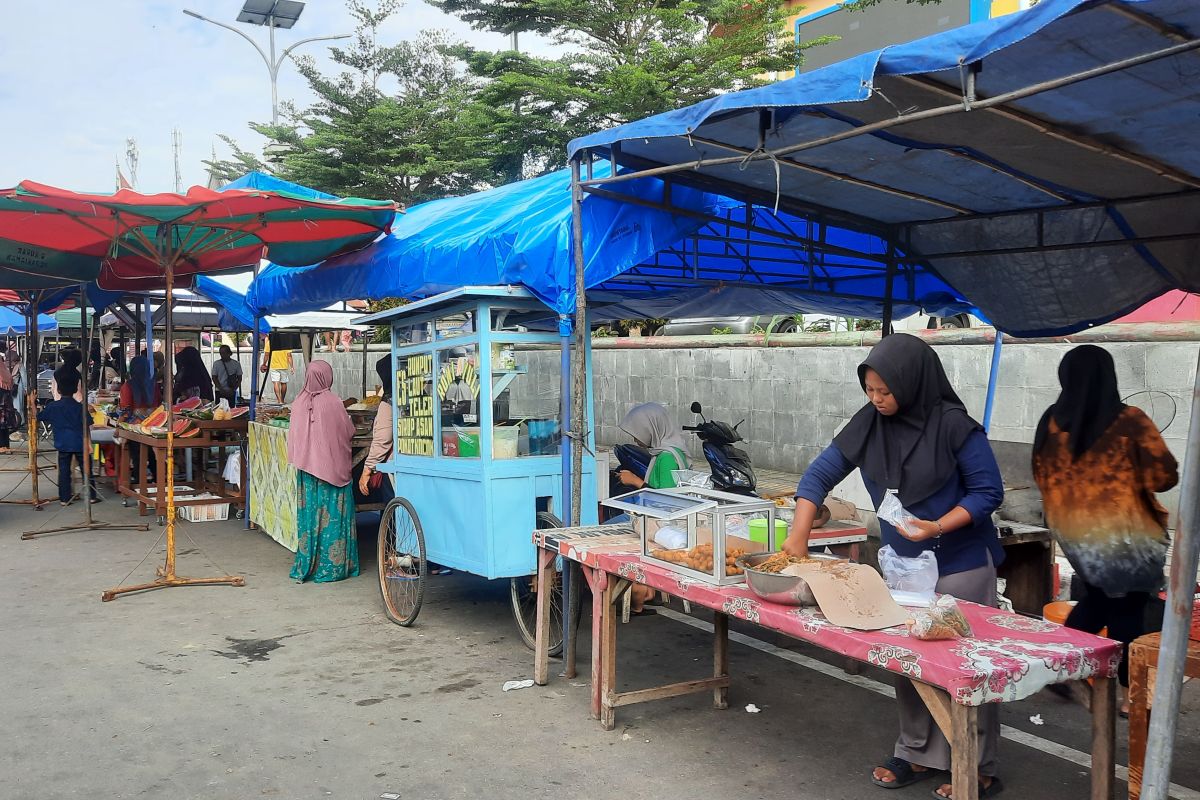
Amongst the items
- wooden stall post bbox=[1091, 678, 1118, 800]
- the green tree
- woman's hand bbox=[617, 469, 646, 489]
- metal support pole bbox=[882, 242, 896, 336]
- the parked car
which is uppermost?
the green tree

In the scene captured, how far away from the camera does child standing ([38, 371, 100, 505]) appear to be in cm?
1066

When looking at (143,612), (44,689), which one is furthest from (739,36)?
(44,689)

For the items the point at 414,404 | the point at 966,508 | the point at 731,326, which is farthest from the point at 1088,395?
the point at 731,326

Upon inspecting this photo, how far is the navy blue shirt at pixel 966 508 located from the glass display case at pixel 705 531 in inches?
21.0

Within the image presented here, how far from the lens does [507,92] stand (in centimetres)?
1703

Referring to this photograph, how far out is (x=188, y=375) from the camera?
13297 millimetres

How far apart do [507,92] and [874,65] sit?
14.6 metres

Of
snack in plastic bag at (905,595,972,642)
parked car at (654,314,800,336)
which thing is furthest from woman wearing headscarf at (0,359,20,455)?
snack in plastic bag at (905,595,972,642)

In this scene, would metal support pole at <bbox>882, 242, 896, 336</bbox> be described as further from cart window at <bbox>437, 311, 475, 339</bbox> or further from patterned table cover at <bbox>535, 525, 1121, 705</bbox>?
patterned table cover at <bbox>535, 525, 1121, 705</bbox>

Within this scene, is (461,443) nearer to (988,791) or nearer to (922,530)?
(922,530)

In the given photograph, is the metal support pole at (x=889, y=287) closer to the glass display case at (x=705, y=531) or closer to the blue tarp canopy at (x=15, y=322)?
the glass display case at (x=705, y=531)

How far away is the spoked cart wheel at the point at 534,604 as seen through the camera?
17.7 feet

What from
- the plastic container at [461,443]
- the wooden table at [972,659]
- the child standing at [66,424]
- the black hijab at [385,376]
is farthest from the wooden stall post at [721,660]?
the child standing at [66,424]

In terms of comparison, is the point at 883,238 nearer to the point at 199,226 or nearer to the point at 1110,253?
the point at 1110,253
